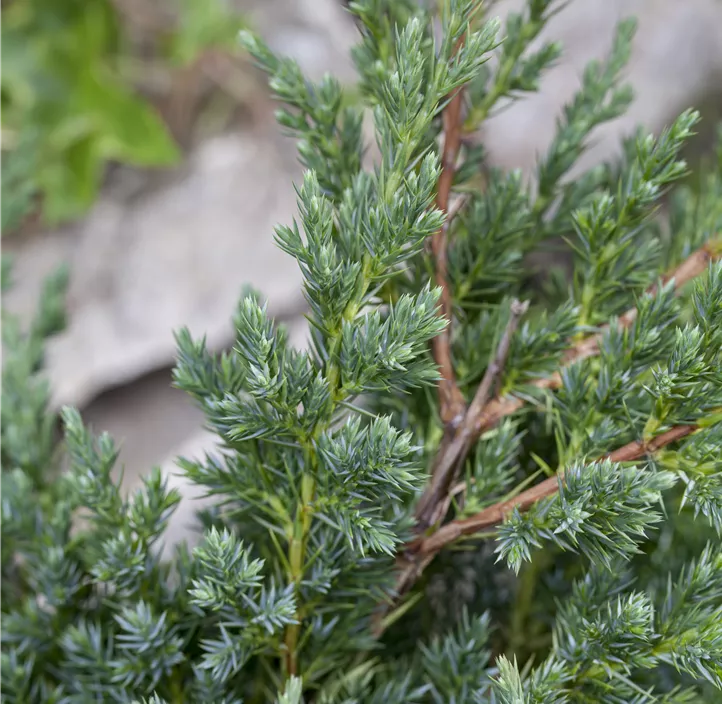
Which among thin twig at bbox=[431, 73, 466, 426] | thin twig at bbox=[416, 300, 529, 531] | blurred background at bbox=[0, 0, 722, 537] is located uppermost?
blurred background at bbox=[0, 0, 722, 537]

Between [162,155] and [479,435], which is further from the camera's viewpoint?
[162,155]

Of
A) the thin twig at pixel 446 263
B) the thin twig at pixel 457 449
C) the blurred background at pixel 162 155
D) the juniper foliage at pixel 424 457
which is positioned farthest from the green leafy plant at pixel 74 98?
the thin twig at pixel 457 449

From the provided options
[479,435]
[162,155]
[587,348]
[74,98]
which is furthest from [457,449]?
[74,98]

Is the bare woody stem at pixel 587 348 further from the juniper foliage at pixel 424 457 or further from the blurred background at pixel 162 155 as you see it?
the blurred background at pixel 162 155

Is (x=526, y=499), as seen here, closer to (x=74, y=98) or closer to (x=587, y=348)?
(x=587, y=348)

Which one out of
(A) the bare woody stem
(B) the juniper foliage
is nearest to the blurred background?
(B) the juniper foliage

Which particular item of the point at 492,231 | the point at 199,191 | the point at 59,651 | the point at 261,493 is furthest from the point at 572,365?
the point at 199,191

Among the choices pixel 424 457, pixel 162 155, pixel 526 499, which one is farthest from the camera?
pixel 162 155

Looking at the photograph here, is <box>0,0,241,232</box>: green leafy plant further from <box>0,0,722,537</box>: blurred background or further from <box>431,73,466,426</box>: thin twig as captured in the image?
<box>431,73,466,426</box>: thin twig
